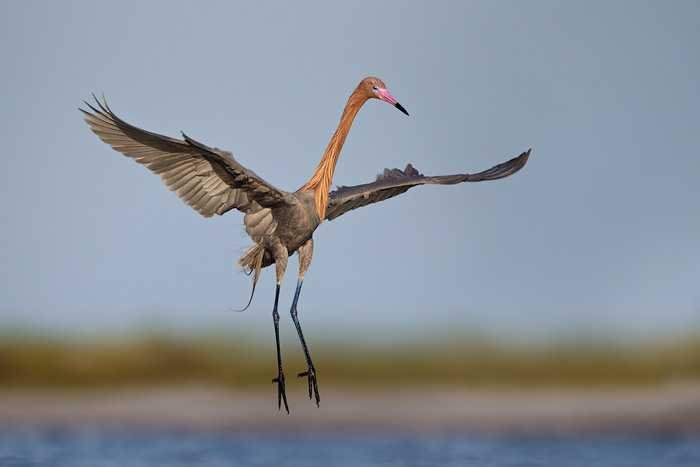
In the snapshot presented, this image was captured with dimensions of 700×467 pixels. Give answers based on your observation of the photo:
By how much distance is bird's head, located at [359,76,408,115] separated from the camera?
35.1ft

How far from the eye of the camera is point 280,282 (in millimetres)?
10523

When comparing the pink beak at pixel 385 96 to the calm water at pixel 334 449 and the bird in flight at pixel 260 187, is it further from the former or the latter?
the calm water at pixel 334 449

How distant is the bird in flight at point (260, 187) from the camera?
32.2 ft

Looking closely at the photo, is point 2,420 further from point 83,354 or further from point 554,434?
point 554,434

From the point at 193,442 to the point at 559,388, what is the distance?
6755mm

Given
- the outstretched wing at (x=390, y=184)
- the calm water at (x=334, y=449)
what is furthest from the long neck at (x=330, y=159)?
the calm water at (x=334, y=449)

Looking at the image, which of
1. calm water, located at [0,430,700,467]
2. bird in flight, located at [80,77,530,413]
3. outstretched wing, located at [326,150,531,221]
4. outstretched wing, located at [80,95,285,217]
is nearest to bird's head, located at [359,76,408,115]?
bird in flight, located at [80,77,530,413]

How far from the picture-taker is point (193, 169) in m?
10.1

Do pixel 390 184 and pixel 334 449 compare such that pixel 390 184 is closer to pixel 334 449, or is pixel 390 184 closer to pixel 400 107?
pixel 400 107

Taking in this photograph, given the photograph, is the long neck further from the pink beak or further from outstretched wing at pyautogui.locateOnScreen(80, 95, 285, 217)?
outstretched wing at pyautogui.locateOnScreen(80, 95, 285, 217)

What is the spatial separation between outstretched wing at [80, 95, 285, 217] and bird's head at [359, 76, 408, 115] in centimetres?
144

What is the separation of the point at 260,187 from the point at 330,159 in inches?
34.9

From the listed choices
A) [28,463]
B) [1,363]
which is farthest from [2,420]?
[28,463]

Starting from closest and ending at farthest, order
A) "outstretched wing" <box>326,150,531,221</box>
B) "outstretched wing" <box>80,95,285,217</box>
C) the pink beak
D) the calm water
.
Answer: "outstretched wing" <box>80,95,285,217</box>, the pink beak, "outstretched wing" <box>326,150,531,221</box>, the calm water
